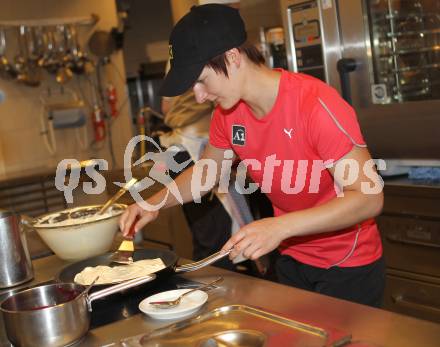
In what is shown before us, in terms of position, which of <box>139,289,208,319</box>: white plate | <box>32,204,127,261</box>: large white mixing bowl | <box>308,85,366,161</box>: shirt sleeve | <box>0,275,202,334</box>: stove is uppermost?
<box>308,85,366,161</box>: shirt sleeve

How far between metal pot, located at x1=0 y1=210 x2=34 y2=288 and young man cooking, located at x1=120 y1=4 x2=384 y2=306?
0.85ft

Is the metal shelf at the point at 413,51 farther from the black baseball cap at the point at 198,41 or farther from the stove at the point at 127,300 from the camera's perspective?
the stove at the point at 127,300

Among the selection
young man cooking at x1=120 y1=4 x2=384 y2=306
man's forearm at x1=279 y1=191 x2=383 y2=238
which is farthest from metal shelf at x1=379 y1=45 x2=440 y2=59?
man's forearm at x1=279 y1=191 x2=383 y2=238

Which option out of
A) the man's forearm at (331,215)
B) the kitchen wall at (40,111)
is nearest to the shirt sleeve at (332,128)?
the man's forearm at (331,215)

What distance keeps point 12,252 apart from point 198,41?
71 cm

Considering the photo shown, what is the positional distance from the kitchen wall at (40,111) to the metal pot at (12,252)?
2.79 m

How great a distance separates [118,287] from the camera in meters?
1.23

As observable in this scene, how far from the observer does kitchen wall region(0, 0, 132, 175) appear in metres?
4.17

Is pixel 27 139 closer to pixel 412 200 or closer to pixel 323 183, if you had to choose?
pixel 412 200

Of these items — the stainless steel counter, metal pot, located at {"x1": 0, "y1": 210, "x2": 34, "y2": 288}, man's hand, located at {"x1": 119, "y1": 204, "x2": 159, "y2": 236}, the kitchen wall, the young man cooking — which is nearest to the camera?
the stainless steel counter

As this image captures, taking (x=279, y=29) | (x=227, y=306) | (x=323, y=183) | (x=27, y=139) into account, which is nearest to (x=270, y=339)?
(x=227, y=306)

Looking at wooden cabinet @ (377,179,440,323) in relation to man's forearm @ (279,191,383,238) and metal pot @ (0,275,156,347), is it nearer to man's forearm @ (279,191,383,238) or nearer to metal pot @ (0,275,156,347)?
man's forearm @ (279,191,383,238)

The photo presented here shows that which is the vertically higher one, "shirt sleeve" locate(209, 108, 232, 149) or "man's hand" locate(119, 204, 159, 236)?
"shirt sleeve" locate(209, 108, 232, 149)

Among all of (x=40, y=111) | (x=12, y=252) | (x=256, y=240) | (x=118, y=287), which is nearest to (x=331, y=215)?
(x=256, y=240)
